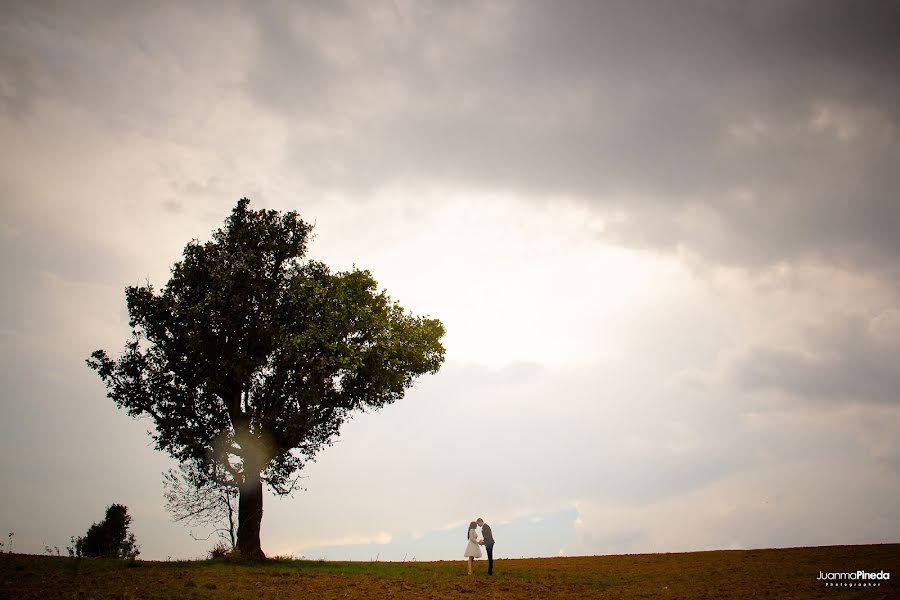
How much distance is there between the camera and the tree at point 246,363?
107 feet

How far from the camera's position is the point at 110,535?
208ft

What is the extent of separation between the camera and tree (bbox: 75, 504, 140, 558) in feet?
200

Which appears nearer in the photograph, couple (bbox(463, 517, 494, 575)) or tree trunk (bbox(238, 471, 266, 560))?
couple (bbox(463, 517, 494, 575))

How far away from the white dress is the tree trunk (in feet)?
39.2

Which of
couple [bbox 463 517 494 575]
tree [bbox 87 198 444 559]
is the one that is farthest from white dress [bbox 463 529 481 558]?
tree [bbox 87 198 444 559]

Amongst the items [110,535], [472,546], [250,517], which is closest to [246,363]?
[250,517]

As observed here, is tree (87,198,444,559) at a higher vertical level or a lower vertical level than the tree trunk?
higher

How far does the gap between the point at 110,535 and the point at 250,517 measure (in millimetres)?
43500

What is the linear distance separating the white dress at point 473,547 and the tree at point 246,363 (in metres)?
10.2

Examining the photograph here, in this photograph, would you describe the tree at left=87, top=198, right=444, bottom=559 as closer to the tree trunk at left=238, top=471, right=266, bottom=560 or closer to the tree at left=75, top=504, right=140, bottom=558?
the tree trunk at left=238, top=471, right=266, bottom=560

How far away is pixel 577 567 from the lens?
34.6m

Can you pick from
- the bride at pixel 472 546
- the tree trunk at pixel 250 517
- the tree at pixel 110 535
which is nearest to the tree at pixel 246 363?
the tree trunk at pixel 250 517

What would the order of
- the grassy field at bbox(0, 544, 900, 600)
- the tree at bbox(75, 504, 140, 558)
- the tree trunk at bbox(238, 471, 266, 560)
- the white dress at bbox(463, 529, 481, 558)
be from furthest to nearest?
the tree at bbox(75, 504, 140, 558) < the tree trunk at bbox(238, 471, 266, 560) < the white dress at bbox(463, 529, 481, 558) < the grassy field at bbox(0, 544, 900, 600)

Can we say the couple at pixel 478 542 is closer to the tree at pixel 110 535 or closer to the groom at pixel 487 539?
the groom at pixel 487 539
